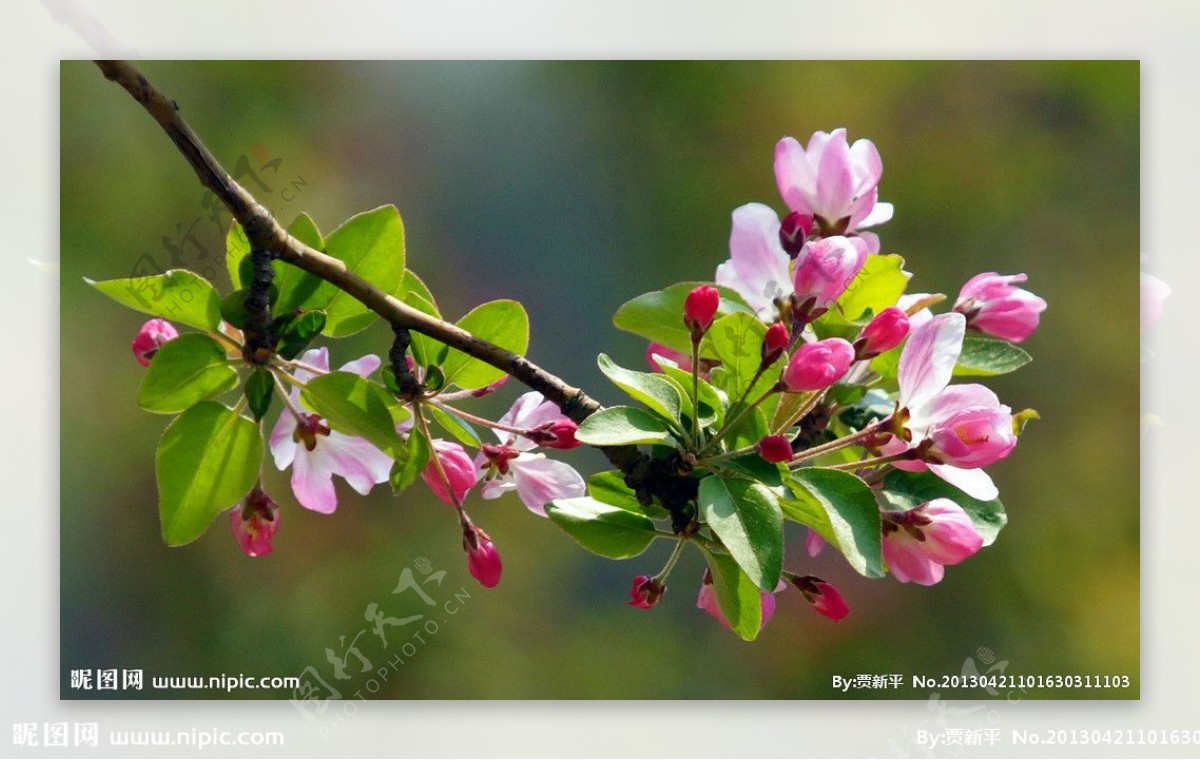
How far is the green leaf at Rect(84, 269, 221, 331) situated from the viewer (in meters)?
0.56

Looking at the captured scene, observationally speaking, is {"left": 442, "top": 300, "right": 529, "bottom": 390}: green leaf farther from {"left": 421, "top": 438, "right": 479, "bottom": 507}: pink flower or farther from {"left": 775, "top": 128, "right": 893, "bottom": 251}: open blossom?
{"left": 775, "top": 128, "right": 893, "bottom": 251}: open blossom

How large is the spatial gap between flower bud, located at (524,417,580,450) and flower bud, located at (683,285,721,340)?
0.09m

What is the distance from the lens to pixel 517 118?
225cm

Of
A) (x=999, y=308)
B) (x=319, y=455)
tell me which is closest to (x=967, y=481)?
(x=999, y=308)

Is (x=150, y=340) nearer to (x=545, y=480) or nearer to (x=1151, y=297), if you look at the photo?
(x=545, y=480)

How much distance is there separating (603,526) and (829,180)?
0.22 m

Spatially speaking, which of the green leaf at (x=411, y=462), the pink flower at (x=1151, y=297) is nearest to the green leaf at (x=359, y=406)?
the green leaf at (x=411, y=462)

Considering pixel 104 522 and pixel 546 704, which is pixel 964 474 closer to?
pixel 546 704

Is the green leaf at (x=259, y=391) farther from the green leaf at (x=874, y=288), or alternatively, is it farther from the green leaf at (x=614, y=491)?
the green leaf at (x=874, y=288)

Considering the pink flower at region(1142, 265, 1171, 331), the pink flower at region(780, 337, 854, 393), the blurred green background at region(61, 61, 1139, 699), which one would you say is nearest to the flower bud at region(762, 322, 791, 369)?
the pink flower at region(780, 337, 854, 393)

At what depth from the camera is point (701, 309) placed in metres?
0.55

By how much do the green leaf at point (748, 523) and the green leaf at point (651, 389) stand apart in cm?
4

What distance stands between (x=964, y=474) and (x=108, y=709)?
0.83m

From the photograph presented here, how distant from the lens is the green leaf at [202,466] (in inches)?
22.5
